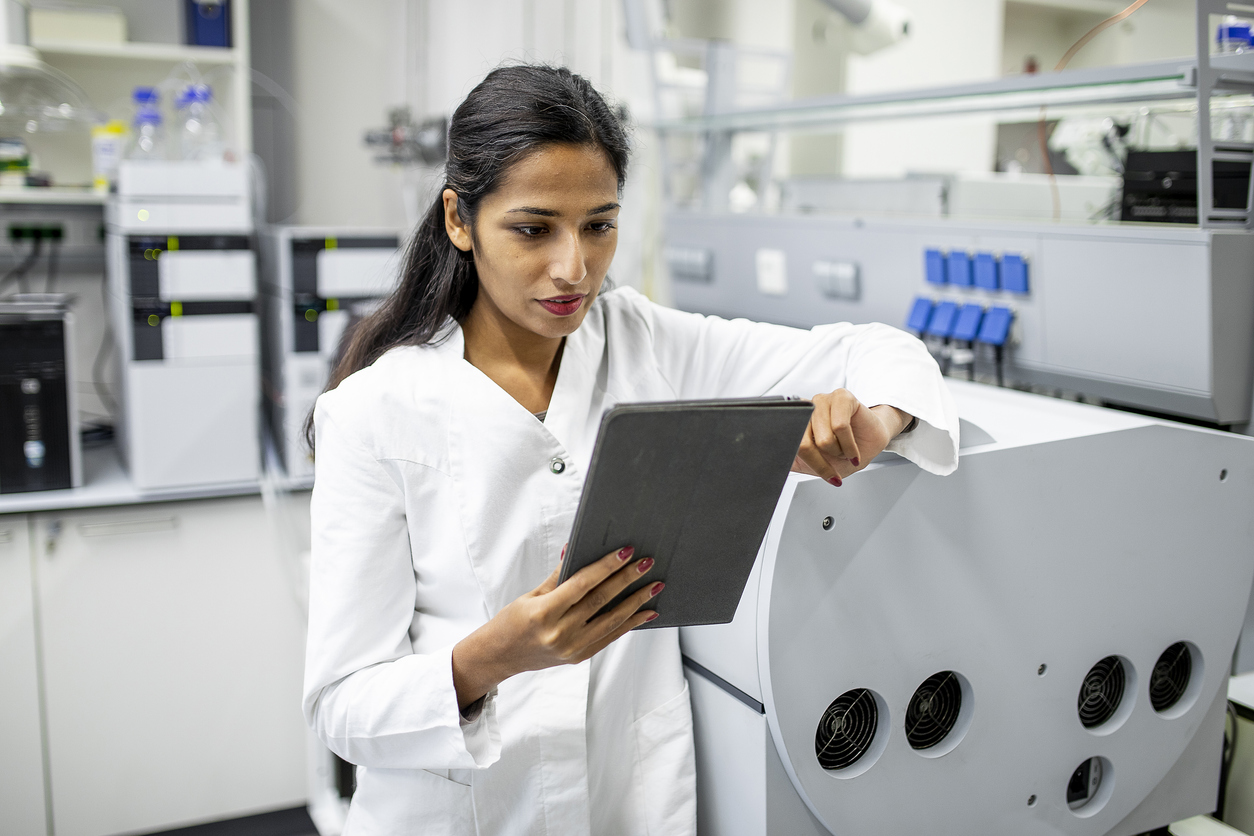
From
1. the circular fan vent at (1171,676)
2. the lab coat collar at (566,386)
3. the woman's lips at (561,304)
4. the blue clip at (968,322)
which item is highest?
the woman's lips at (561,304)

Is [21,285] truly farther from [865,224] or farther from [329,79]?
[865,224]

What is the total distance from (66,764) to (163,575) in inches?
17.9

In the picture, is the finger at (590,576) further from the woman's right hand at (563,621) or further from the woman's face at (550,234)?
the woman's face at (550,234)

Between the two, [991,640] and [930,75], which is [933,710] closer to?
[991,640]

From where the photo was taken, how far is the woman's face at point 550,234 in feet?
2.47

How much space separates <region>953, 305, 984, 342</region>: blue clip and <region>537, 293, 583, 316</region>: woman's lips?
2.21 ft

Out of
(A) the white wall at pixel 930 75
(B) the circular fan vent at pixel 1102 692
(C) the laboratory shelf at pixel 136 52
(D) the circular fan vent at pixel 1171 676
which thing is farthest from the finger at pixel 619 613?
(A) the white wall at pixel 930 75

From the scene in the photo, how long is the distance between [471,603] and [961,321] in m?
0.79

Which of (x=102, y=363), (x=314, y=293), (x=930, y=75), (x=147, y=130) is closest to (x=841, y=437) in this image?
(x=314, y=293)

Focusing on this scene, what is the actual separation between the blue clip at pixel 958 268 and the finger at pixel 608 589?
32.0 inches

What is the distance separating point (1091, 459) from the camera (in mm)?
885

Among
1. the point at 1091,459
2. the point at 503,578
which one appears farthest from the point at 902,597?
the point at 503,578

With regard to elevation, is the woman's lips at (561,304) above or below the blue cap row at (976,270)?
below

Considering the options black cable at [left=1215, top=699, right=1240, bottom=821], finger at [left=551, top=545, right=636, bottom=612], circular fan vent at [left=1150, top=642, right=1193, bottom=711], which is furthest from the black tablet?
black cable at [left=1215, top=699, right=1240, bottom=821]
